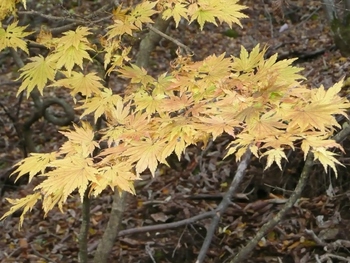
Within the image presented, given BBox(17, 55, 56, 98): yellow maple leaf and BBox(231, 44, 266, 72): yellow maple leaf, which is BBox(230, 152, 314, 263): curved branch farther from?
BBox(17, 55, 56, 98): yellow maple leaf

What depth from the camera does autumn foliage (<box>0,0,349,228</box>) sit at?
212cm

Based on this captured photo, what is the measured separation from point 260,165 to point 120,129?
267cm

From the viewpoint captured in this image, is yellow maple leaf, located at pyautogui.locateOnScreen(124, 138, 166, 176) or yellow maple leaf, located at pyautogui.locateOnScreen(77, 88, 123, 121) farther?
yellow maple leaf, located at pyautogui.locateOnScreen(77, 88, 123, 121)

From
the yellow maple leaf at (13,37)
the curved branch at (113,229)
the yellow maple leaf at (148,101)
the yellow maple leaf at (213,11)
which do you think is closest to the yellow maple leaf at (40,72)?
the yellow maple leaf at (13,37)

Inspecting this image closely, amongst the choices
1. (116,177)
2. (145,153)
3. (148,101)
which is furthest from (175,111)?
(116,177)

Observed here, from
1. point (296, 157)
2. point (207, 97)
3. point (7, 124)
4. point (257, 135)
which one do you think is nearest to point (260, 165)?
point (296, 157)

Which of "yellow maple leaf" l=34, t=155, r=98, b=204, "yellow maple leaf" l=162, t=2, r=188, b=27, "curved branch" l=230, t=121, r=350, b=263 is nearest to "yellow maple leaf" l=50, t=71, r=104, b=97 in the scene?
"yellow maple leaf" l=162, t=2, r=188, b=27

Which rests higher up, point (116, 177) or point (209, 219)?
point (116, 177)

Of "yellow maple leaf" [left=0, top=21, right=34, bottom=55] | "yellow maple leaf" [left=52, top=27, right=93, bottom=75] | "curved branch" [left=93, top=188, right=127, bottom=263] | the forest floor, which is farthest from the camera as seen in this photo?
the forest floor

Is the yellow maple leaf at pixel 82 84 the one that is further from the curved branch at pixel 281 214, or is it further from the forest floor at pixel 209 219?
the forest floor at pixel 209 219

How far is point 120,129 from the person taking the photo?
8.14 feet

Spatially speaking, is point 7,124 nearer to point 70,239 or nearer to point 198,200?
point 70,239

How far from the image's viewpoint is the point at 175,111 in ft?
8.14

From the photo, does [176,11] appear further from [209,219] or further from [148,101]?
[209,219]
